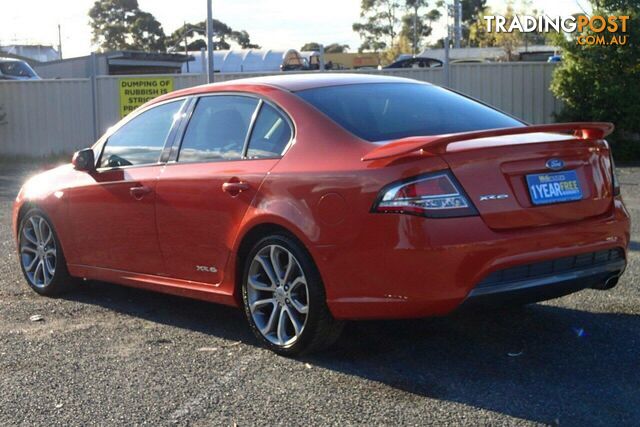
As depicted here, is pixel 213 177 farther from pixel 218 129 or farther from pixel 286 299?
pixel 286 299

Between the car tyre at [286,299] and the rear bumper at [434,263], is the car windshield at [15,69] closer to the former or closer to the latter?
the car tyre at [286,299]

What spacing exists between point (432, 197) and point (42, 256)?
3669 millimetres

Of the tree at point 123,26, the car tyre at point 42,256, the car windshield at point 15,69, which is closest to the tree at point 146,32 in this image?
the tree at point 123,26

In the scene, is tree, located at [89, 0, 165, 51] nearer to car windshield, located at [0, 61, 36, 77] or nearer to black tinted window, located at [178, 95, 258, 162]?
car windshield, located at [0, 61, 36, 77]

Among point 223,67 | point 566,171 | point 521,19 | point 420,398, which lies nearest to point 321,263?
point 420,398

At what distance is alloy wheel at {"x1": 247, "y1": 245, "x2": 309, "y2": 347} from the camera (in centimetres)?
482

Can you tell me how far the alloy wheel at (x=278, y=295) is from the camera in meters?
4.82

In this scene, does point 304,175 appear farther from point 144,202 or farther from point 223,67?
point 223,67

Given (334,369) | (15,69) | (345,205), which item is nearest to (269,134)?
(345,205)

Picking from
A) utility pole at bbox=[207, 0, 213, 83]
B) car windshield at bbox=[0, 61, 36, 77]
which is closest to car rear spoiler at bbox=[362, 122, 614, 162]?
utility pole at bbox=[207, 0, 213, 83]

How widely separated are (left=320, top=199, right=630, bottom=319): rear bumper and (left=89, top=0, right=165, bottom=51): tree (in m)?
69.5

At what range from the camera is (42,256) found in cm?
680

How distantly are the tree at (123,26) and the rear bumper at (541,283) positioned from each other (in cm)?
6953

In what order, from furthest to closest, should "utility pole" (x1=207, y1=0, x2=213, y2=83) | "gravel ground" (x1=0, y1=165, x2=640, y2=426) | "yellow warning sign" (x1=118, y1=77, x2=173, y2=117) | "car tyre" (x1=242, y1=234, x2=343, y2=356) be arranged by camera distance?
1. "yellow warning sign" (x1=118, y1=77, x2=173, y2=117)
2. "utility pole" (x1=207, y1=0, x2=213, y2=83)
3. "car tyre" (x1=242, y1=234, x2=343, y2=356)
4. "gravel ground" (x1=0, y1=165, x2=640, y2=426)
